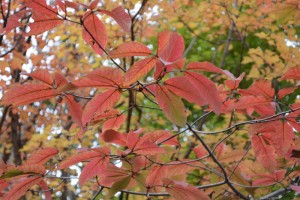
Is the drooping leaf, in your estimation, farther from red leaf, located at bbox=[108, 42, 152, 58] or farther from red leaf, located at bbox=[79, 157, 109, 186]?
red leaf, located at bbox=[108, 42, 152, 58]

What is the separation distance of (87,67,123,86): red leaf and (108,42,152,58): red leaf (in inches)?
1.3

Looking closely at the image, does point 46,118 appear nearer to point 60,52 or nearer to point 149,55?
point 60,52

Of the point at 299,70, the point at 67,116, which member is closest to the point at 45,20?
the point at 299,70

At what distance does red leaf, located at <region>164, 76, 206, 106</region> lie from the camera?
0.82 m

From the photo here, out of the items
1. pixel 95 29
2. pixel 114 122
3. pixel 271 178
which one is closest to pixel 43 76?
pixel 95 29

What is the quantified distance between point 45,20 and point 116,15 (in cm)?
19

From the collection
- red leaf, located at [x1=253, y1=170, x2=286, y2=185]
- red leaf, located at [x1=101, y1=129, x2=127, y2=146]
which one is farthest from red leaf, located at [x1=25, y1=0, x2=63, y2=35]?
red leaf, located at [x1=253, y1=170, x2=286, y2=185]

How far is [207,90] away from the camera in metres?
0.83

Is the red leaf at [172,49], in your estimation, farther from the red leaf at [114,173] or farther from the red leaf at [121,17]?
the red leaf at [114,173]

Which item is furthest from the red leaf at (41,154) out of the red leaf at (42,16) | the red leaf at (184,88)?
the red leaf at (184,88)

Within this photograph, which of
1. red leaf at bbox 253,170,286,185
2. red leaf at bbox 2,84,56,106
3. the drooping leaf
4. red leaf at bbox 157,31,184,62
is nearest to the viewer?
red leaf at bbox 157,31,184,62

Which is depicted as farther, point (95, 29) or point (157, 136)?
point (157, 136)

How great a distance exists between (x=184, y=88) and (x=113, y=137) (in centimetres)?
26

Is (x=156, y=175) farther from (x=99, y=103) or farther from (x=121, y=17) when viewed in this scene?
(x=121, y=17)
